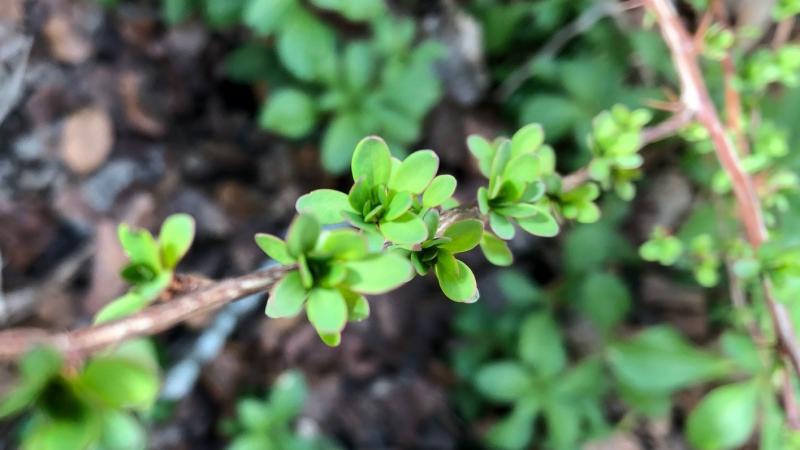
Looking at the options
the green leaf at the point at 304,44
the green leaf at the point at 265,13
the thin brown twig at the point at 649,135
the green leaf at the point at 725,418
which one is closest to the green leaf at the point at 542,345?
the green leaf at the point at 725,418

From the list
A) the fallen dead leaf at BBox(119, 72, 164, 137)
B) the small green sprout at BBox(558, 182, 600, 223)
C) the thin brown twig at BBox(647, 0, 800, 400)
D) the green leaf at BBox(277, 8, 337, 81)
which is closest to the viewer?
the small green sprout at BBox(558, 182, 600, 223)

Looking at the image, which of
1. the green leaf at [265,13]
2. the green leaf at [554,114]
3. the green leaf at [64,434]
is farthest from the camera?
the green leaf at [554,114]

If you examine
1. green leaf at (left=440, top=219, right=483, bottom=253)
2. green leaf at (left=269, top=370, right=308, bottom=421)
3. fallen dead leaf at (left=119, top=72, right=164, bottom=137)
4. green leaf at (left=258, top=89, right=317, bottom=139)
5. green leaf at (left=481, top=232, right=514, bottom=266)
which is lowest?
green leaf at (left=269, top=370, right=308, bottom=421)

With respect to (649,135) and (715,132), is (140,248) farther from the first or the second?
(715,132)

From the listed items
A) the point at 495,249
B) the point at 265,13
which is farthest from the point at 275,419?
the point at 495,249

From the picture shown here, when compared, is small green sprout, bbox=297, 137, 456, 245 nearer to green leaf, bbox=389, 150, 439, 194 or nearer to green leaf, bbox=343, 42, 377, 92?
green leaf, bbox=389, 150, 439, 194

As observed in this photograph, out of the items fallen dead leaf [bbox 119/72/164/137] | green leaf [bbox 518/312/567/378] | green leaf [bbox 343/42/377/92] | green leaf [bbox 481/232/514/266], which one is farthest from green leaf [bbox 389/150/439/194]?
fallen dead leaf [bbox 119/72/164/137]

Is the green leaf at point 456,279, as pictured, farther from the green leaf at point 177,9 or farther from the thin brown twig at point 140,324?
the green leaf at point 177,9
